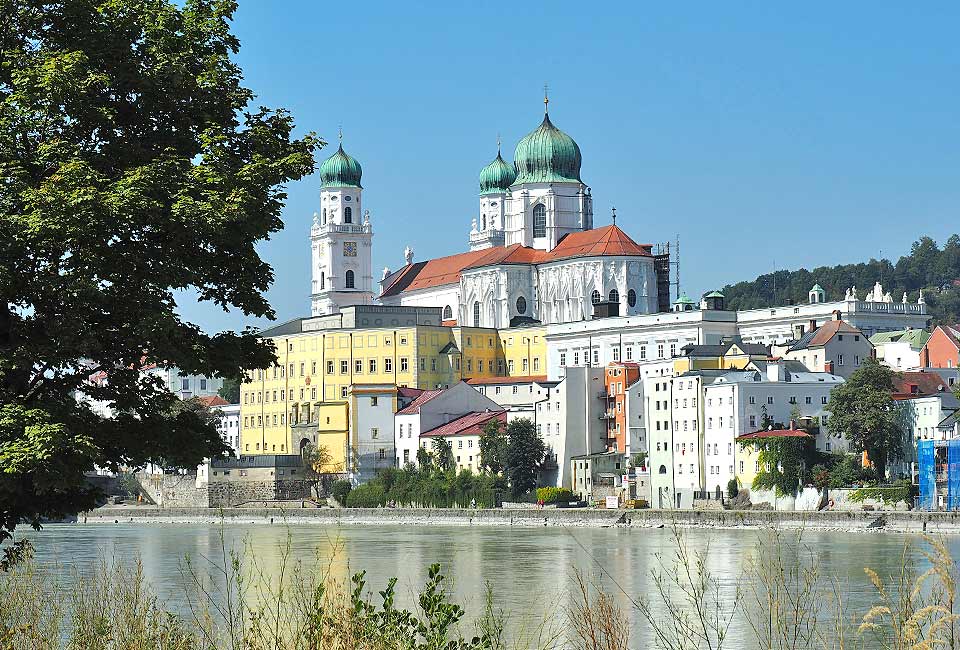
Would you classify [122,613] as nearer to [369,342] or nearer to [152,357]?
[152,357]

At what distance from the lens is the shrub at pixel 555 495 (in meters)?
74.6

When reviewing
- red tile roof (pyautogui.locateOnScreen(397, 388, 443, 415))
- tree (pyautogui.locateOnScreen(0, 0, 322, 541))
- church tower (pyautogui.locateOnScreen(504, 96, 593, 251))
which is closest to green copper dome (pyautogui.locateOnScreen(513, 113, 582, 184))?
church tower (pyautogui.locateOnScreen(504, 96, 593, 251))

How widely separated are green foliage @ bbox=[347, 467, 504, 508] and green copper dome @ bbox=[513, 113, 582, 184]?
32234 mm

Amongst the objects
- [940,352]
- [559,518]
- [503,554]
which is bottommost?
[503,554]

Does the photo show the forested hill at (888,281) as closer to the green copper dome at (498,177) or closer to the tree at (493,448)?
the green copper dome at (498,177)

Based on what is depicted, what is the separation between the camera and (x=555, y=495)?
2943 inches

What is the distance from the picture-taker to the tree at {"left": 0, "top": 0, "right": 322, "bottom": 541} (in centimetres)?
1043

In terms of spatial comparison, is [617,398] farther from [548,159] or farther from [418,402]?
[548,159]

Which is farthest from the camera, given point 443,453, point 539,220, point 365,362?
point 539,220

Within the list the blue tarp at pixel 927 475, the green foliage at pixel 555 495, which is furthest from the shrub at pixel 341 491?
the blue tarp at pixel 927 475

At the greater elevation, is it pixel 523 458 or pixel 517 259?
pixel 517 259

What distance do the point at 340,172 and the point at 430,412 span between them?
43.0 meters

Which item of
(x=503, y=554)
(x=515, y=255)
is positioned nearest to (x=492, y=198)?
(x=515, y=255)

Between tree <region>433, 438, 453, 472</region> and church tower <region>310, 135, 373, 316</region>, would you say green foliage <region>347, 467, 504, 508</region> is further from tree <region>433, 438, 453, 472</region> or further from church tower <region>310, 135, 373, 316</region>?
church tower <region>310, 135, 373, 316</region>
